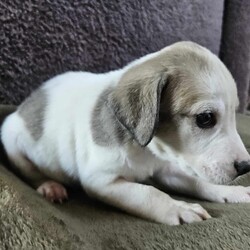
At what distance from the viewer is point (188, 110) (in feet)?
5.44

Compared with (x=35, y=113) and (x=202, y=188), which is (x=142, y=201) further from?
(x=35, y=113)

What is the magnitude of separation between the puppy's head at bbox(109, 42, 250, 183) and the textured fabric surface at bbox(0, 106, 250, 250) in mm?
181

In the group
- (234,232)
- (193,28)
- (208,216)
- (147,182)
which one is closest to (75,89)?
(147,182)

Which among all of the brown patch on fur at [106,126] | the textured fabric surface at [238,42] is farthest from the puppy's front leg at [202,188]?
the textured fabric surface at [238,42]

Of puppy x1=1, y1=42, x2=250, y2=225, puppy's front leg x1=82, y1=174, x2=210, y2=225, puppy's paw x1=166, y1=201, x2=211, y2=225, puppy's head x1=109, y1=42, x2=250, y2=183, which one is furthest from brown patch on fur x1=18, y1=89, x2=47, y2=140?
puppy's paw x1=166, y1=201, x2=211, y2=225

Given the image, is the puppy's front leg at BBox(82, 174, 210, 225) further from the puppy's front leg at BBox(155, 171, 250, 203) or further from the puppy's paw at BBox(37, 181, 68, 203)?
the puppy's front leg at BBox(155, 171, 250, 203)

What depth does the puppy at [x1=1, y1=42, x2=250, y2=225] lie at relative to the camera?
1.65 m

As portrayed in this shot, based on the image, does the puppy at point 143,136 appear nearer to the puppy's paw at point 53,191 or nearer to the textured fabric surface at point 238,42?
the puppy's paw at point 53,191

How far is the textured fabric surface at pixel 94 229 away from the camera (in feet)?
4.48

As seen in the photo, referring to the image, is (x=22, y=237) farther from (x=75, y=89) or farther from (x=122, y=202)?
(x=75, y=89)

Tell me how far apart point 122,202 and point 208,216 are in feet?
0.87

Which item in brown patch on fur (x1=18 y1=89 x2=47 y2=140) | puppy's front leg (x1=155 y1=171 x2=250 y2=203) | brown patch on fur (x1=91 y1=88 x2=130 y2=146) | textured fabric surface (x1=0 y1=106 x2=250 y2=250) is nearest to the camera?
textured fabric surface (x1=0 y1=106 x2=250 y2=250)

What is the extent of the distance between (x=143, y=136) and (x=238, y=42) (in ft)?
5.20

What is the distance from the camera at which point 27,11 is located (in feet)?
7.57
